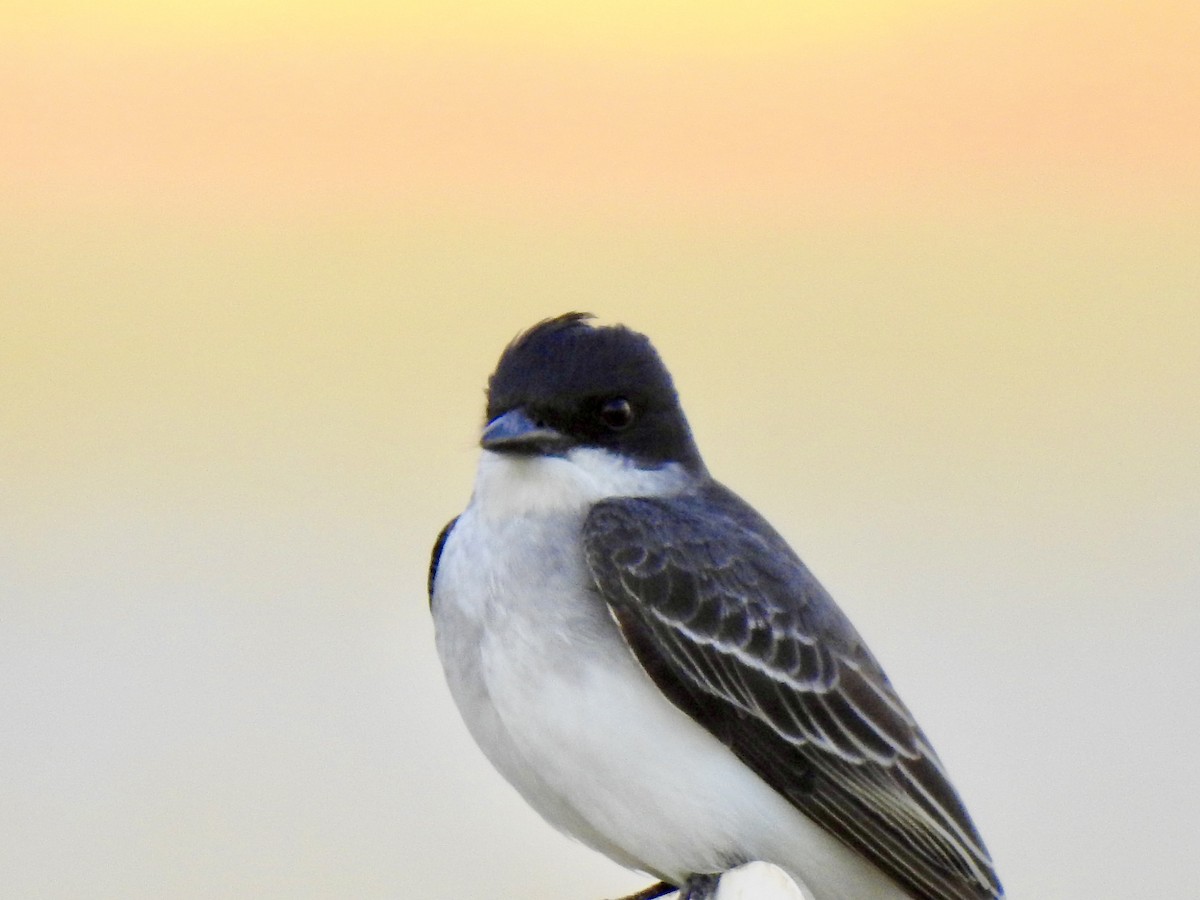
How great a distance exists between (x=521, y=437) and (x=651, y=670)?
47 cm

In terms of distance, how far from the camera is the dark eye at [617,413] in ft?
9.71

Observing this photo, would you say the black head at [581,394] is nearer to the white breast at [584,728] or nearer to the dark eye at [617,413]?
the dark eye at [617,413]

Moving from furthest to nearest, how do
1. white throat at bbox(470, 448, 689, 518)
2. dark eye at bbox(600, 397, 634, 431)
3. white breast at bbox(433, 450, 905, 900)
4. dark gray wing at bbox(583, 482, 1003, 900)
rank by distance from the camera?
dark eye at bbox(600, 397, 634, 431), white throat at bbox(470, 448, 689, 518), dark gray wing at bbox(583, 482, 1003, 900), white breast at bbox(433, 450, 905, 900)

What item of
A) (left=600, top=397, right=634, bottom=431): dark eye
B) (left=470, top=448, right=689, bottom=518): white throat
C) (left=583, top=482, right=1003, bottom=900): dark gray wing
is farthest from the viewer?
(left=600, top=397, right=634, bottom=431): dark eye

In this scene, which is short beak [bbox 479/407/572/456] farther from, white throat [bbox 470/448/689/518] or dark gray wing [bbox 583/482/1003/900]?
dark gray wing [bbox 583/482/1003/900]

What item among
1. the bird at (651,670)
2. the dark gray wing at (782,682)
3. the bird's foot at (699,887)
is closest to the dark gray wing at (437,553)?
the bird at (651,670)

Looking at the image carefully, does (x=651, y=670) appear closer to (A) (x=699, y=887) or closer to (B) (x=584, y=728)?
(B) (x=584, y=728)

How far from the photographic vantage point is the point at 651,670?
2.64m

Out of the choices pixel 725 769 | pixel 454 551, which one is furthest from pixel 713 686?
pixel 454 551

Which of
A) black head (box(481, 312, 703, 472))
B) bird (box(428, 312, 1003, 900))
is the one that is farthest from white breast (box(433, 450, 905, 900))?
black head (box(481, 312, 703, 472))

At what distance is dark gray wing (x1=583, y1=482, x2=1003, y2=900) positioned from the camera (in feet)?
8.86

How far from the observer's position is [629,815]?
8.51 feet

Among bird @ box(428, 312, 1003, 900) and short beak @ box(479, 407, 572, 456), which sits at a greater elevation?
short beak @ box(479, 407, 572, 456)

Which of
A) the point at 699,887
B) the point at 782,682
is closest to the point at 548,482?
the point at 782,682
